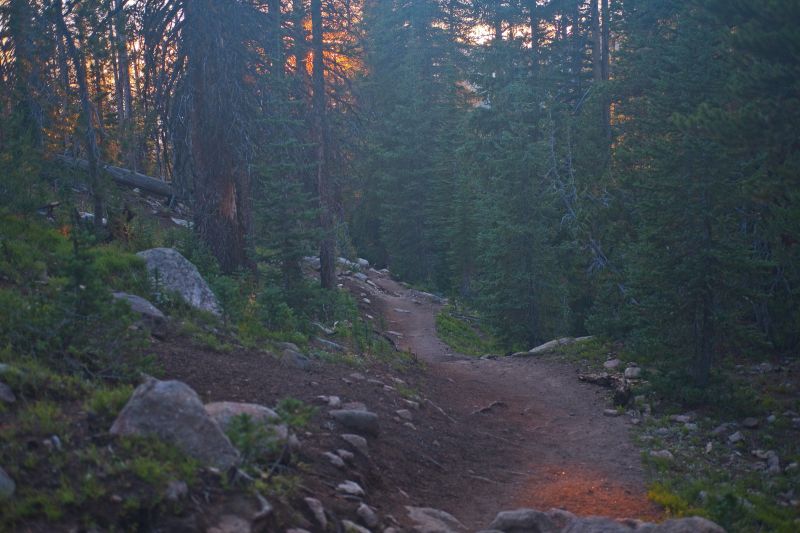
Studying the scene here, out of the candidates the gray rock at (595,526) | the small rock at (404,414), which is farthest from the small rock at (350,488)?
the small rock at (404,414)

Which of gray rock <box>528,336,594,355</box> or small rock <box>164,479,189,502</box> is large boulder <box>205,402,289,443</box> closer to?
small rock <box>164,479,189,502</box>

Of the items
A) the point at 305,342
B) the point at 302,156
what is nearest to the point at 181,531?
the point at 305,342

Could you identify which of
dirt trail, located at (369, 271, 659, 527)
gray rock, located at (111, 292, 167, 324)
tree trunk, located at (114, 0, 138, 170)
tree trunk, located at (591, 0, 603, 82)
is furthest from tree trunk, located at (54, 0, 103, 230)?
tree trunk, located at (591, 0, 603, 82)

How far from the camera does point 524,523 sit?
6.38 m

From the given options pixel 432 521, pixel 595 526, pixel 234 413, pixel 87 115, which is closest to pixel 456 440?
pixel 432 521

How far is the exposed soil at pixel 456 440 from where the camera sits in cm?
710

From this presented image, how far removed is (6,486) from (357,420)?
156 inches

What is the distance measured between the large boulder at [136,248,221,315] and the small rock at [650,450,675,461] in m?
6.66

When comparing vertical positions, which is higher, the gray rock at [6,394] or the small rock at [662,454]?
the gray rock at [6,394]

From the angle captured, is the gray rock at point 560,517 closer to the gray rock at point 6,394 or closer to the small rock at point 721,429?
the small rock at point 721,429

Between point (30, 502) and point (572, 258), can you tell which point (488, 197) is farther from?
point (30, 502)

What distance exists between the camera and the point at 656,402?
1175 centimetres

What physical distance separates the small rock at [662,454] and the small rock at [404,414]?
3173mm

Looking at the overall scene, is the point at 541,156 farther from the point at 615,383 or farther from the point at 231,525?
the point at 231,525
